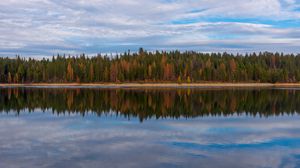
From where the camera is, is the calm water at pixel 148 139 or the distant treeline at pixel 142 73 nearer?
the calm water at pixel 148 139

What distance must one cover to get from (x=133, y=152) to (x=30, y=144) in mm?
5663

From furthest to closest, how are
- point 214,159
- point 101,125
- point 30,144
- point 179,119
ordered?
point 179,119, point 101,125, point 30,144, point 214,159

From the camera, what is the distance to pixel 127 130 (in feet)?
86.8

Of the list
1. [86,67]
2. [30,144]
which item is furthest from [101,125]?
[86,67]

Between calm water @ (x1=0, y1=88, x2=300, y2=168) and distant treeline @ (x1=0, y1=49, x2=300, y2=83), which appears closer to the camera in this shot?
calm water @ (x1=0, y1=88, x2=300, y2=168)

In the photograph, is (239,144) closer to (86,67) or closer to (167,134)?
(167,134)

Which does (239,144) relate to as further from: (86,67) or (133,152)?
(86,67)

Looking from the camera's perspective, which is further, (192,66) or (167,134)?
(192,66)

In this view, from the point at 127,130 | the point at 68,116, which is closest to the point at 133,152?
the point at 127,130

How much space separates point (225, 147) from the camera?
20.3 m

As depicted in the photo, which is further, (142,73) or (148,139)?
(142,73)

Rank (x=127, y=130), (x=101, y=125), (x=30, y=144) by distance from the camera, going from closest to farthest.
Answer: (x=30, y=144) < (x=127, y=130) < (x=101, y=125)

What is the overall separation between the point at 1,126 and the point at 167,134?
11.4 meters

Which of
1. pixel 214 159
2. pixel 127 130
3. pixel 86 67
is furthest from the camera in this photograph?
pixel 86 67
